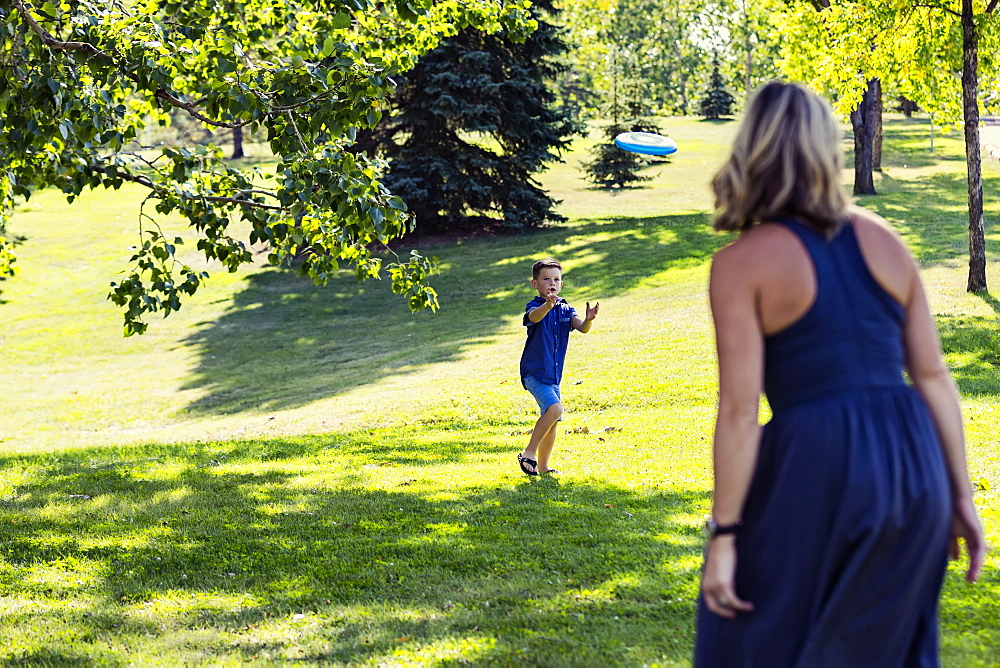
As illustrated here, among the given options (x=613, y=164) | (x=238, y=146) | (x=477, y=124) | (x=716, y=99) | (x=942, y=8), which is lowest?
(x=613, y=164)

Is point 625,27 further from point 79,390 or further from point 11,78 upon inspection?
point 11,78

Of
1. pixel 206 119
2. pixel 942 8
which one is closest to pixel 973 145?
pixel 942 8

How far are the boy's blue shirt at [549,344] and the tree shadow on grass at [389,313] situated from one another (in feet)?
27.9

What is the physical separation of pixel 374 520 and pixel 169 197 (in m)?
3.11

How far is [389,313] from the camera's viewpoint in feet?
80.9

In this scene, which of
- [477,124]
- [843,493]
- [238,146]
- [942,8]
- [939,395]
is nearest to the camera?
[843,493]

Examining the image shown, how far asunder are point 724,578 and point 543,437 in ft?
19.5

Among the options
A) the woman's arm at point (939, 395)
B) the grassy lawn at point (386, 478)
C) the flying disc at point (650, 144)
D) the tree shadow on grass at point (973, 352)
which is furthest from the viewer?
the flying disc at point (650, 144)

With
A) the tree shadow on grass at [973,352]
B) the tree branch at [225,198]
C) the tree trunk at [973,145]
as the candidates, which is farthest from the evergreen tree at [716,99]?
the tree branch at [225,198]

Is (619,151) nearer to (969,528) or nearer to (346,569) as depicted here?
(346,569)

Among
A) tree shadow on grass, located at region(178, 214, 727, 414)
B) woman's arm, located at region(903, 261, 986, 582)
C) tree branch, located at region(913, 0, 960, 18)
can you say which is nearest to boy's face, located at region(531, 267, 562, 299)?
woman's arm, located at region(903, 261, 986, 582)

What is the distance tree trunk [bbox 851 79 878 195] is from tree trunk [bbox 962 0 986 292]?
14.4 metres

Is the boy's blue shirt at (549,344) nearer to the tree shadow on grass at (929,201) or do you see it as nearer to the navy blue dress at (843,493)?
the navy blue dress at (843,493)

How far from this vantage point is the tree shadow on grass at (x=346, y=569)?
197 inches
